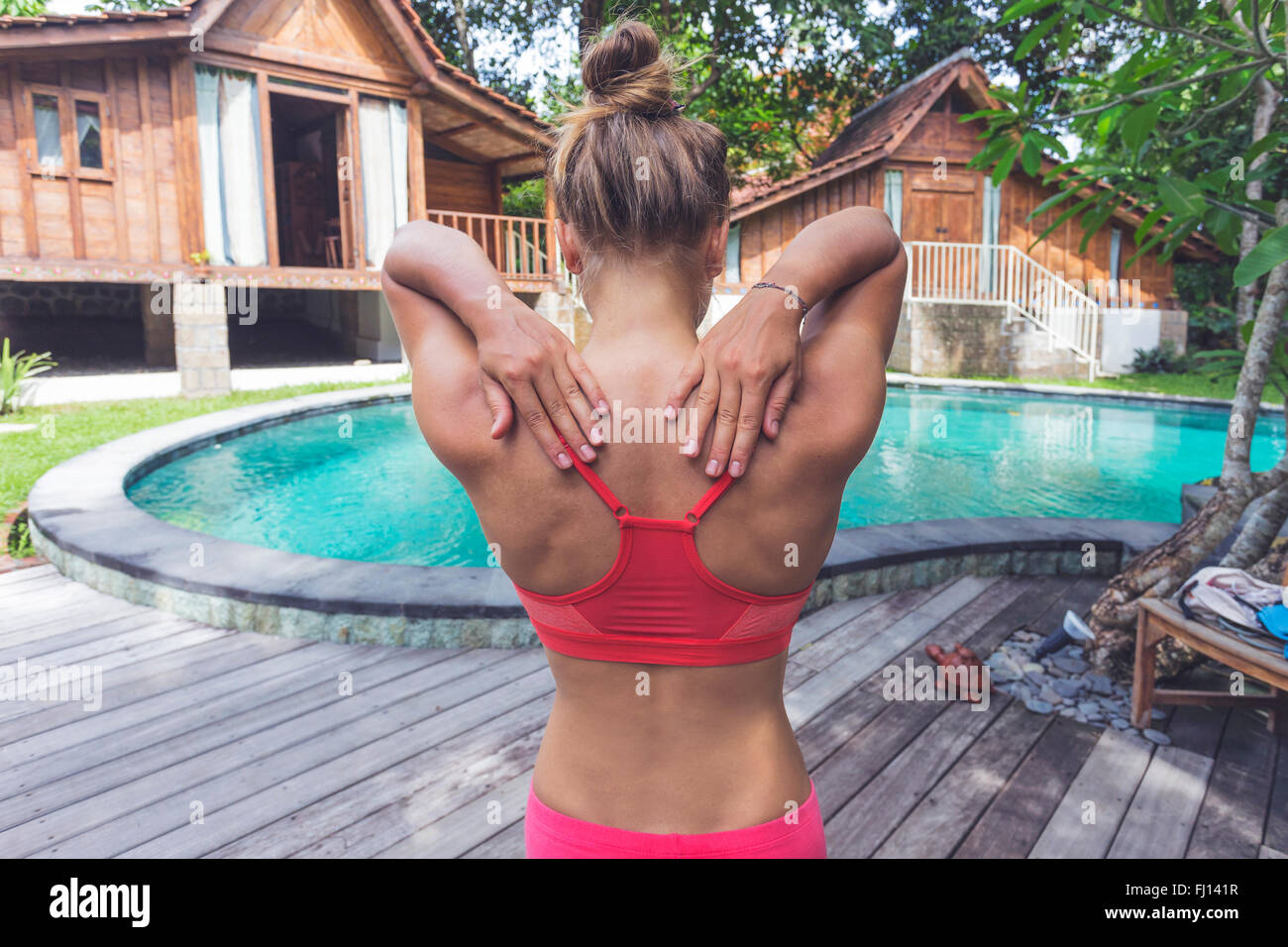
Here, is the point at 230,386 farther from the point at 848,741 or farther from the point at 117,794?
the point at 848,741

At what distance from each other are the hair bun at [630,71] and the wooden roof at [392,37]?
7447mm

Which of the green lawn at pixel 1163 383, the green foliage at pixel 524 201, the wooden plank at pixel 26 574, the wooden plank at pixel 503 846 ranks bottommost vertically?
the wooden plank at pixel 503 846

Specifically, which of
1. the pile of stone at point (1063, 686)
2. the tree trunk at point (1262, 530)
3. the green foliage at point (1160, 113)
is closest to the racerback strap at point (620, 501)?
the green foliage at point (1160, 113)

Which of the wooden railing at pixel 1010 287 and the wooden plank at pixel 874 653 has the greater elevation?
the wooden railing at pixel 1010 287

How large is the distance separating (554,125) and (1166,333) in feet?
65.3

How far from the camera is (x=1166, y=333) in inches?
708

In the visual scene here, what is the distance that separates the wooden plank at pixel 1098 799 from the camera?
8.09ft

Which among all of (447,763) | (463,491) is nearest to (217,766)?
(447,763)

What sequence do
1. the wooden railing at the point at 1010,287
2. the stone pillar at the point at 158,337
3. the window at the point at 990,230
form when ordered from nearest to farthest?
1. the stone pillar at the point at 158,337
2. the wooden railing at the point at 1010,287
3. the window at the point at 990,230

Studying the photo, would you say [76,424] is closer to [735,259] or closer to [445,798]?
[445,798]

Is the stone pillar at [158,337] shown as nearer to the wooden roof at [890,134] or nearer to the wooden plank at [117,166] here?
the wooden plank at [117,166]

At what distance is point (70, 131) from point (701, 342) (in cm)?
1299

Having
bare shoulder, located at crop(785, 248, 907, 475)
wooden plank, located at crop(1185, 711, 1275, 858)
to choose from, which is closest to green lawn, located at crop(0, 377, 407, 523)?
bare shoulder, located at crop(785, 248, 907, 475)
